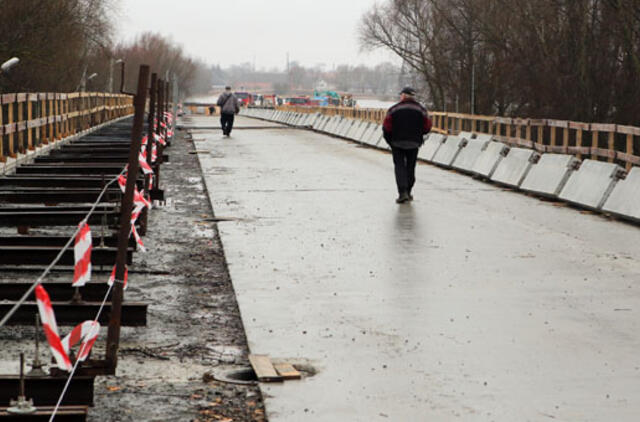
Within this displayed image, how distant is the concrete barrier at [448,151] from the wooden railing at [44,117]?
30.1 ft

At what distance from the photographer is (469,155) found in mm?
25062

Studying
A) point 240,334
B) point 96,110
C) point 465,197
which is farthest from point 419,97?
point 240,334

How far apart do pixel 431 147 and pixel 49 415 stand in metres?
24.4

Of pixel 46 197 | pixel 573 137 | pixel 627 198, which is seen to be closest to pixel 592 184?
pixel 627 198

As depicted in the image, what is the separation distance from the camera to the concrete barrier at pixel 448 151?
2652cm

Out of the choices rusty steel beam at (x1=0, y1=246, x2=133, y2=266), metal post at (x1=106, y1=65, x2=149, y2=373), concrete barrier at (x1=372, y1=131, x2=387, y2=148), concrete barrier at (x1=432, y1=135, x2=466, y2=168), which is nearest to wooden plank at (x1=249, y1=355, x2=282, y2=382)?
metal post at (x1=106, y1=65, x2=149, y2=373)

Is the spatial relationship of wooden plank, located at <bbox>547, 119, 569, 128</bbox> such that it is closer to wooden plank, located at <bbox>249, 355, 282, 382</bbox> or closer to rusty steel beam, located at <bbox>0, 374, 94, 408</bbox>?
wooden plank, located at <bbox>249, 355, 282, 382</bbox>

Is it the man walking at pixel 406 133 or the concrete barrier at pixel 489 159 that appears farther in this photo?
the concrete barrier at pixel 489 159

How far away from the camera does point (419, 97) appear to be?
63625 millimetres

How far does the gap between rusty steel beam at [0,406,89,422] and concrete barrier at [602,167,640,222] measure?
11198 millimetres

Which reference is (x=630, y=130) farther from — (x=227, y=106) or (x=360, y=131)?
(x=227, y=106)

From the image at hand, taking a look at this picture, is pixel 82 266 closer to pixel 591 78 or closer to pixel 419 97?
pixel 591 78

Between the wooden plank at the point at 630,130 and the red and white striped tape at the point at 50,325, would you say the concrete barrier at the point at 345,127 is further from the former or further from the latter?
the red and white striped tape at the point at 50,325

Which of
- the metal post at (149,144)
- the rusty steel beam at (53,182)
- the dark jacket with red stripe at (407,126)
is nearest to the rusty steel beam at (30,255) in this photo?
the metal post at (149,144)
